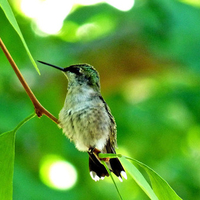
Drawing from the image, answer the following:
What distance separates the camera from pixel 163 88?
17.7ft

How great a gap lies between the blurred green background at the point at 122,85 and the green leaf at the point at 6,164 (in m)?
2.80

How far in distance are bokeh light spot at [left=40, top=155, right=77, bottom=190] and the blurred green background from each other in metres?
0.01

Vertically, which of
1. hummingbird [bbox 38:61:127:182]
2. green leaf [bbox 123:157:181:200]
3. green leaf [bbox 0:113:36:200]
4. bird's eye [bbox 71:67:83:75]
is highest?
bird's eye [bbox 71:67:83:75]

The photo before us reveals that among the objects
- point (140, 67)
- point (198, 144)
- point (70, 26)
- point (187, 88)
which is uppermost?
point (70, 26)

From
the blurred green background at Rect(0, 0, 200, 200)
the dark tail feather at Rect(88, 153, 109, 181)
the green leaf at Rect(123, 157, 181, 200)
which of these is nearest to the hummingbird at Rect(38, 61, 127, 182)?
the dark tail feather at Rect(88, 153, 109, 181)

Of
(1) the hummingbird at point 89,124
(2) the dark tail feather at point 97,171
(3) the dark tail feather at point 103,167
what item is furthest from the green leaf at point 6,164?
(2) the dark tail feather at point 97,171

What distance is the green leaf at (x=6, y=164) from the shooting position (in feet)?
5.11

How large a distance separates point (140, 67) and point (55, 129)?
1355mm

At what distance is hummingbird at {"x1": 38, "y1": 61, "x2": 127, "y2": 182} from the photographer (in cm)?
256

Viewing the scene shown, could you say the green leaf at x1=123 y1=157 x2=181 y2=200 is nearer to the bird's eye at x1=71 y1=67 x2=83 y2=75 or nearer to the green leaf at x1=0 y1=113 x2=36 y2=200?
the green leaf at x1=0 y1=113 x2=36 y2=200

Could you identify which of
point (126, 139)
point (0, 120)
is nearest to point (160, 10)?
point (126, 139)

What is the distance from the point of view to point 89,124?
8.57ft

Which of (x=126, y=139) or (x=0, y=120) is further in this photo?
(x=126, y=139)

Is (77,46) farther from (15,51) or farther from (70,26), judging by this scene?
(15,51)
